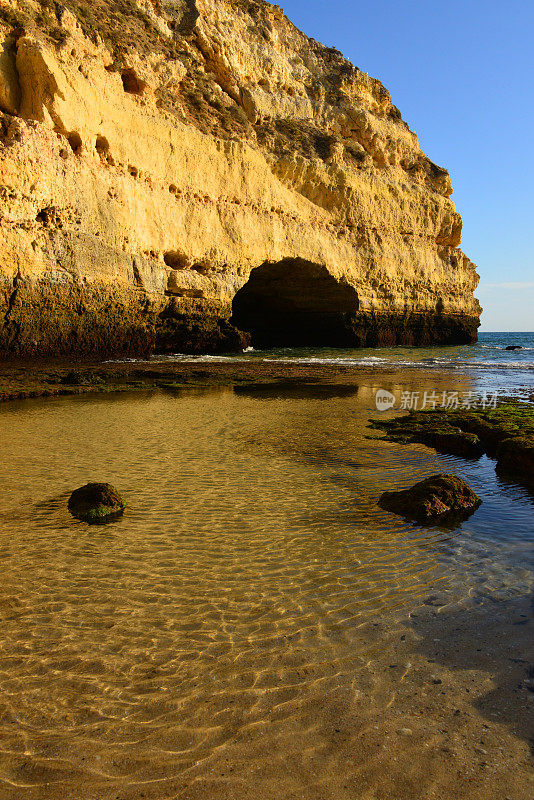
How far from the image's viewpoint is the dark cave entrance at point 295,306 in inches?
1208

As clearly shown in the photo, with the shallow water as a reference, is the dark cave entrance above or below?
above

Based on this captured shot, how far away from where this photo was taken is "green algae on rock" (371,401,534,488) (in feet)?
20.5

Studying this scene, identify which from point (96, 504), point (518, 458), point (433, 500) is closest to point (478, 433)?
point (518, 458)

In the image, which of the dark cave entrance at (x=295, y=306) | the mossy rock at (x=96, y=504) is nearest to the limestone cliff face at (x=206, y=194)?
the dark cave entrance at (x=295, y=306)

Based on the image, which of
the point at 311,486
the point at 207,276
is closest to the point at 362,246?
the point at 207,276

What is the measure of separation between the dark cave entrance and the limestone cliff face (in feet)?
0.38

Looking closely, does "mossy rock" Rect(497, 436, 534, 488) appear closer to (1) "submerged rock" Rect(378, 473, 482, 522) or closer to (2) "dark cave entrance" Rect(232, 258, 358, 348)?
(1) "submerged rock" Rect(378, 473, 482, 522)

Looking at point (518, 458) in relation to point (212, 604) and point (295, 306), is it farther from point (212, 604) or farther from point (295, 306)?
point (295, 306)

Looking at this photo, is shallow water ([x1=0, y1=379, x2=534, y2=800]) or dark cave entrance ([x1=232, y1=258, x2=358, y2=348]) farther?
dark cave entrance ([x1=232, y1=258, x2=358, y2=348])

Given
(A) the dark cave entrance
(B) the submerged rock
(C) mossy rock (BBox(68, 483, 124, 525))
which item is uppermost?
(A) the dark cave entrance

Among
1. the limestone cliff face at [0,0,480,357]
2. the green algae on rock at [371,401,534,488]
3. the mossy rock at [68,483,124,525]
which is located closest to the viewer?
the mossy rock at [68,483,124,525]

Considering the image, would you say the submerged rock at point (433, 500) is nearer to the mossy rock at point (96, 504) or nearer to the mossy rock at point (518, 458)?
the mossy rock at point (518, 458)

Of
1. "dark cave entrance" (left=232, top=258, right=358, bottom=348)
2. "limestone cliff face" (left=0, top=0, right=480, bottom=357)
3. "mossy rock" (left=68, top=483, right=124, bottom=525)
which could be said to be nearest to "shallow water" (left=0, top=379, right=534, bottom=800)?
"mossy rock" (left=68, top=483, right=124, bottom=525)

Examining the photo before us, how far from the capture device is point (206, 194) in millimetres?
24984
